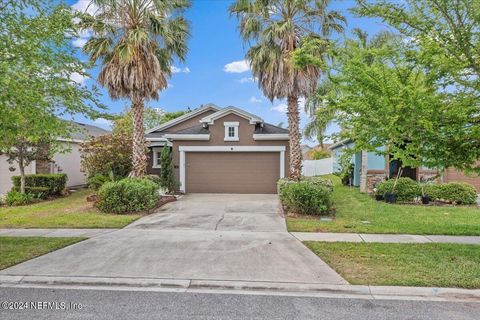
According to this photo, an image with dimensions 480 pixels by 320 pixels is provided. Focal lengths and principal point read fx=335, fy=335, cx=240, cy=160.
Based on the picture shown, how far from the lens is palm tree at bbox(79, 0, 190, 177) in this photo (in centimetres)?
1317

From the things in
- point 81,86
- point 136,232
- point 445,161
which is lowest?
point 136,232

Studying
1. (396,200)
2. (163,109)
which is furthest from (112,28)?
(163,109)

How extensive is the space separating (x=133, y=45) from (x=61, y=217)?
22.7 feet

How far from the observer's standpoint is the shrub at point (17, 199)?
48.8 ft

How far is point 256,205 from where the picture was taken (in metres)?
13.8

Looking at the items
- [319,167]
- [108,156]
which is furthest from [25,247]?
[319,167]

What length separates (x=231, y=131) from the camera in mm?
17766

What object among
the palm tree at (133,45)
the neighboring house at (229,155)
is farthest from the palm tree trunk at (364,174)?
the palm tree at (133,45)

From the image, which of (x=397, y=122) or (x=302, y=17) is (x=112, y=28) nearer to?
(x=302, y=17)

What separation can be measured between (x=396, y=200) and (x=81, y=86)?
1288 centimetres

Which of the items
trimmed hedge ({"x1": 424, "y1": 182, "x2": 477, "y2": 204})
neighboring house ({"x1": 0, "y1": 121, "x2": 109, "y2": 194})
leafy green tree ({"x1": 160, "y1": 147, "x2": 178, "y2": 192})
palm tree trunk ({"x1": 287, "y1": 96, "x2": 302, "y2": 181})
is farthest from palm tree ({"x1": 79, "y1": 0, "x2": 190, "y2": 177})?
trimmed hedge ({"x1": 424, "y1": 182, "x2": 477, "y2": 204})

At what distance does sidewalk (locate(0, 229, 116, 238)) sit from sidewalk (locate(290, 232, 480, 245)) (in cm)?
529

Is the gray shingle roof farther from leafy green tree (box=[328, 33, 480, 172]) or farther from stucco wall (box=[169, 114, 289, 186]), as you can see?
leafy green tree (box=[328, 33, 480, 172])

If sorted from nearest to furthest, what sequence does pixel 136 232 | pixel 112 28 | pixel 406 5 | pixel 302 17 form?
pixel 406 5, pixel 136 232, pixel 112 28, pixel 302 17
